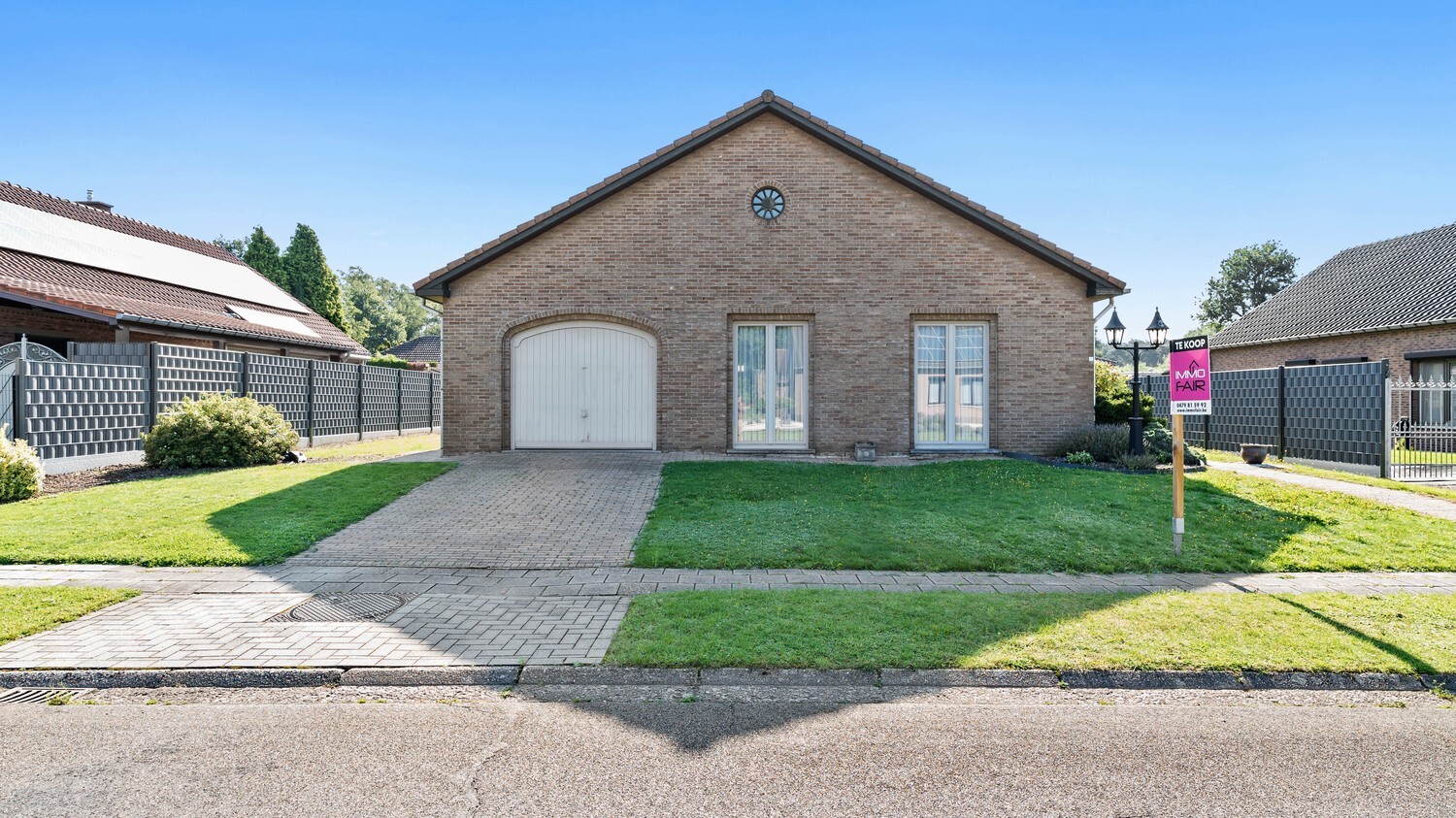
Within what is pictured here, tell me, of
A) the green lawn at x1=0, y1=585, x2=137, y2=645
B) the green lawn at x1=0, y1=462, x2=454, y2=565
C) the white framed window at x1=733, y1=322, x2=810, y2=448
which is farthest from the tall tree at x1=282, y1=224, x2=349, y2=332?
A: the green lawn at x1=0, y1=585, x2=137, y2=645

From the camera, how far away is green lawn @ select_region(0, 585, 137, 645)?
520cm

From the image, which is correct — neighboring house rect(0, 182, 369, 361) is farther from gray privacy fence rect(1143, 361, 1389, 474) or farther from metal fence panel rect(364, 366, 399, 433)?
gray privacy fence rect(1143, 361, 1389, 474)

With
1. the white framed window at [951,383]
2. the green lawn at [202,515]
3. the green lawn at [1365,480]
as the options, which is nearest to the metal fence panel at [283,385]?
the green lawn at [202,515]

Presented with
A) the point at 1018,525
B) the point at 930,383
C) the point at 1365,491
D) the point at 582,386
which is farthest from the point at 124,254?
the point at 1365,491

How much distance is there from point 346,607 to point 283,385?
12917 millimetres

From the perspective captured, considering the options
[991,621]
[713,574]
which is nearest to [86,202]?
[713,574]

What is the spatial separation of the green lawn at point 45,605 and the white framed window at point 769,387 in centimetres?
979

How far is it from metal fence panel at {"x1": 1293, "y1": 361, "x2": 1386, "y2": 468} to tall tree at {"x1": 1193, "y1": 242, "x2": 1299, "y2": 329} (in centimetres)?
5054

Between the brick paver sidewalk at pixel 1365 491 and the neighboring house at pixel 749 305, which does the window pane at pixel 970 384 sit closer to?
the neighboring house at pixel 749 305

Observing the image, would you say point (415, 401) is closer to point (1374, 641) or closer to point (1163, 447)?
point (1163, 447)

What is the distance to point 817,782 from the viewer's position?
10.7 ft

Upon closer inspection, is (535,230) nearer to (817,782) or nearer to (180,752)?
(180,752)

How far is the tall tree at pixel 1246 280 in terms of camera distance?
2267 inches

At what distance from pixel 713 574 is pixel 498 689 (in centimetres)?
264
